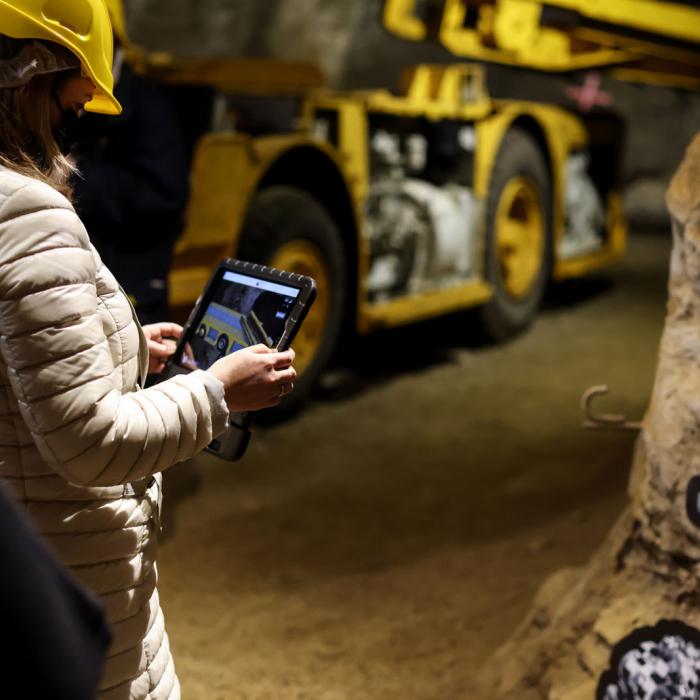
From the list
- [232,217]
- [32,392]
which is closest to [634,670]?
[32,392]

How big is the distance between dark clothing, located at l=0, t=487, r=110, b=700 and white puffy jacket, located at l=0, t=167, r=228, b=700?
1.74 feet

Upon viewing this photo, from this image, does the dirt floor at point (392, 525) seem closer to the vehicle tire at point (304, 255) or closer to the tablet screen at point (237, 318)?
the vehicle tire at point (304, 255)

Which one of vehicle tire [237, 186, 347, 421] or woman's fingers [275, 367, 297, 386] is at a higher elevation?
woman's fingers [275, 367, 297, 386]

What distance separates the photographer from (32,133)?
1.50 metres

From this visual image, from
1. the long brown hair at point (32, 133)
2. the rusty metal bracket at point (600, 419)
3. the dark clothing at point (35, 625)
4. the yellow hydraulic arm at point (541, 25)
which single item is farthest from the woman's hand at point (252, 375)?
the yellow hydraulic arm at point (541, 25)

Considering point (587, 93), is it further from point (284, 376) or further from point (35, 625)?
point (35, 625)

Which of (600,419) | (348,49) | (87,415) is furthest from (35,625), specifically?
(348,49)

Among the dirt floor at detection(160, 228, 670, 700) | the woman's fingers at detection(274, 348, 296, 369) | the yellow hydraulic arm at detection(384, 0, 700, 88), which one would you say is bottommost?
the dirt floor at detection(160, 228, 670, 700)

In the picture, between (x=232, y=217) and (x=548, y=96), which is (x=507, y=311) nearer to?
(x=232, y=217)

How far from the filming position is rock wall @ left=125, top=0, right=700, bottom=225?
477 inches

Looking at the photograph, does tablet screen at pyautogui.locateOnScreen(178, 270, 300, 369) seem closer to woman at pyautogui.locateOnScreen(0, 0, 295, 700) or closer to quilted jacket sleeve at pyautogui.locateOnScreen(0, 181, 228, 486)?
woman at pyautogui.locateOnScreen(0, 0, 295, 700)

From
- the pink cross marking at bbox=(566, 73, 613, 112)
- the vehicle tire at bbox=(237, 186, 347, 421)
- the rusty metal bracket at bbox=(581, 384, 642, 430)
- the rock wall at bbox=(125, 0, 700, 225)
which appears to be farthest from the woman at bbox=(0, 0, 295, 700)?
the rock wall at bbox=(125, 0, 700, 225)

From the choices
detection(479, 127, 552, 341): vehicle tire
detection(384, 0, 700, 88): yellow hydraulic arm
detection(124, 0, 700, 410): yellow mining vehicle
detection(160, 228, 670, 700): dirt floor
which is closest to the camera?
detection(160, 228, 670, 700): dirt floor

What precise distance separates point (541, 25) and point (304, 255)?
241 centimetres
